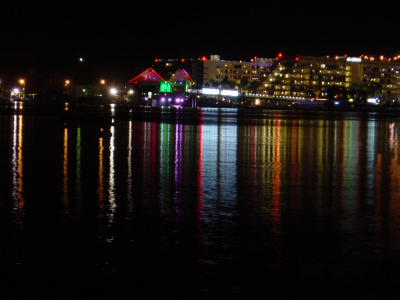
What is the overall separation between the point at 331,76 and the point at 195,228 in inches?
5335

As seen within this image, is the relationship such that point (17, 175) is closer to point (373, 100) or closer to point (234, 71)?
point (373, 100)

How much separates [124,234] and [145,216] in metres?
1.47

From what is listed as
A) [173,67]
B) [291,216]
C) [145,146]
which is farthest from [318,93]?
[291,216]

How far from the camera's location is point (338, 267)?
8508mm

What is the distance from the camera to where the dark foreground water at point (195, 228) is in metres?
7.73

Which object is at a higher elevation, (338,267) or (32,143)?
(32,143)

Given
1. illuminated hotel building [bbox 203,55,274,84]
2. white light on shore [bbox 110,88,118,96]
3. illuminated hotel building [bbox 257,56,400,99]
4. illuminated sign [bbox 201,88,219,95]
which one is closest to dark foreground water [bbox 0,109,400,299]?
white light on shore [bbox 110,88,118,96]

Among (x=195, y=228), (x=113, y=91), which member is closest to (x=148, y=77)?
(x=113, y=91)

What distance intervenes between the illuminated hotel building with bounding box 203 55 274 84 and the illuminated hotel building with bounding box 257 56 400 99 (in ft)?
25.3

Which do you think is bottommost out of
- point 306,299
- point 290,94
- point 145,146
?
point 306,299

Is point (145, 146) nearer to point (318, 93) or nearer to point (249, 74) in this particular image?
point (318, 93)

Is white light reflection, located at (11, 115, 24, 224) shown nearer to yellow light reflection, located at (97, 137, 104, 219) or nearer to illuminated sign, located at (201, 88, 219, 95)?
yellow light reflection, located at (97, 137, 104, 219)

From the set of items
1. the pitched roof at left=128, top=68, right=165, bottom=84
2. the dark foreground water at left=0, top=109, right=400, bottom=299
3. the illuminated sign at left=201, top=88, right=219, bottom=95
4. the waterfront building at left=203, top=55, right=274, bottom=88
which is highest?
the waterfront building at left=203, top=55, right=274, bottom=88

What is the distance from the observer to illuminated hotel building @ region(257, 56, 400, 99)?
142 m
